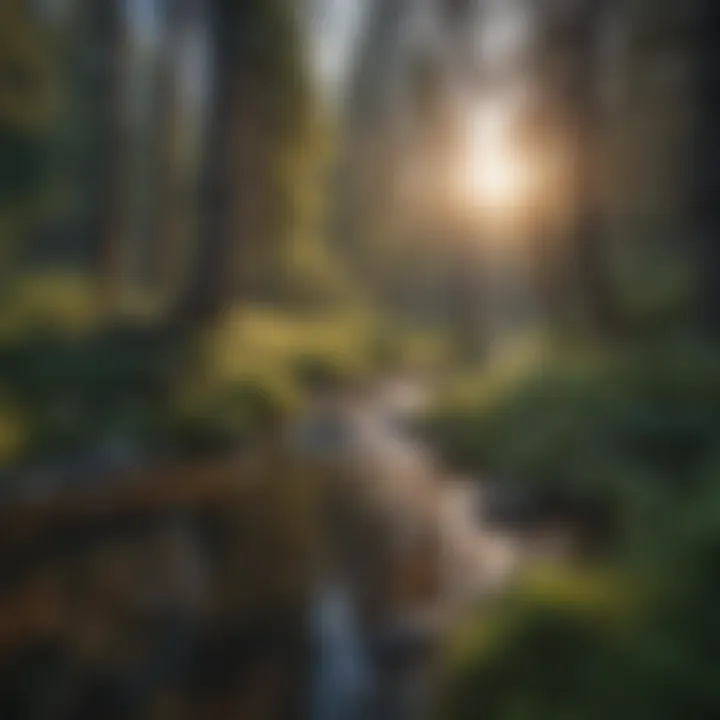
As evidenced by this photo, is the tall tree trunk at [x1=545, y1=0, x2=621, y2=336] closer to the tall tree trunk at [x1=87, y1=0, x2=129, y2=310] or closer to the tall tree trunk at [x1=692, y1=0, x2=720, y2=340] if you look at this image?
the tall tree trunk at [x1=692, y1=0, x2=720, y2=340]

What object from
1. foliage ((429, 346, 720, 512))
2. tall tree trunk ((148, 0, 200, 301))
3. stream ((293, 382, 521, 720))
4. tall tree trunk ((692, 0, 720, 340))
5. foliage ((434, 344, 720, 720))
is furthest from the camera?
tall tree trunk ((148, 0, 200, 301))

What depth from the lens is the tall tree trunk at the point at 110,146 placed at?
2924 mm

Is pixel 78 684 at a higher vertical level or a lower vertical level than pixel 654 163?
lower

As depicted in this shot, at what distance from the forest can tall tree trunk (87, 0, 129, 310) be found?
12mm

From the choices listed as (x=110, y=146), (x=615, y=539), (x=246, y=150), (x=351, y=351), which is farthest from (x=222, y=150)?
(x=615, y=539)

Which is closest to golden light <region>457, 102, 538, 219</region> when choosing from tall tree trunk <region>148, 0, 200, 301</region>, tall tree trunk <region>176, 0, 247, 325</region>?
tall tree trunk <region>176, 0, 247, 325</region>

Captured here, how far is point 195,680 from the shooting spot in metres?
2.06

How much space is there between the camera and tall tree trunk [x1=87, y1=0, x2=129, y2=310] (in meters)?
2.92

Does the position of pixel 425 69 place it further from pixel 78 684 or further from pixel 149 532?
pixel 78 684

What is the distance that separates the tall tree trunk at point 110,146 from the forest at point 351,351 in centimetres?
1

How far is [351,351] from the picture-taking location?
268 centimetres

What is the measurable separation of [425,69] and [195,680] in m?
1.82

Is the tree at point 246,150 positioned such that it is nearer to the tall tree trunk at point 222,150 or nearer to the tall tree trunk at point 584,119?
the tall tree trunk at point 222,150

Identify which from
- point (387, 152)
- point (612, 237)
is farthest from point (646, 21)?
point (387, 152)
